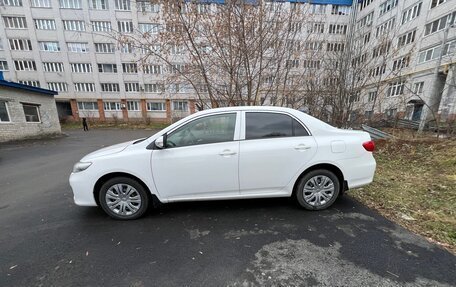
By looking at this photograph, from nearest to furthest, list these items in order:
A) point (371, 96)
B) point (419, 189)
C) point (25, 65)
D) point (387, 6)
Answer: point (419, 189)
point (371, 96)
point (387, 6)
point (25, 65)

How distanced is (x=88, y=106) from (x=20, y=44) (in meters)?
11.9

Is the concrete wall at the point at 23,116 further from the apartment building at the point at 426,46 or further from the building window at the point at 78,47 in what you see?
the apartment building at the point at 426,46

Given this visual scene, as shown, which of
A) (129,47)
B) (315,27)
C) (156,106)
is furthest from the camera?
(156,106)

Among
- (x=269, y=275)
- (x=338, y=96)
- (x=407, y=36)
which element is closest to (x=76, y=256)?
(x=269, y=275)

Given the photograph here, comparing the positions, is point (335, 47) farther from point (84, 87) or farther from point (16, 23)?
point (16, 23)

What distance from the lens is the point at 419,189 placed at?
4.34 metres

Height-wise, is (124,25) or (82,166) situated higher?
(124,25)

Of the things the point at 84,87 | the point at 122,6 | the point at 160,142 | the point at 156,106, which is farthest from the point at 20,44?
the point at 160,142

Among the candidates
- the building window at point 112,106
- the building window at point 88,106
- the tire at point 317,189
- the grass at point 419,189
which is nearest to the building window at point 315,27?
the grass at point 419,189

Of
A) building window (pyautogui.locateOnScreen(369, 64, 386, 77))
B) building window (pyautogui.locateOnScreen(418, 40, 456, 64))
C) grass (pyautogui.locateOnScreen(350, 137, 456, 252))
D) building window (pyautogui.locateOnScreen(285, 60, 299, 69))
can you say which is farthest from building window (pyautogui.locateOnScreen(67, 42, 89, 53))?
building window (pyautogui.locateOnScreen(418, 40, 456, 64))

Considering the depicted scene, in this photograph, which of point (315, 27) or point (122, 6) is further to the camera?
point (122, 6)

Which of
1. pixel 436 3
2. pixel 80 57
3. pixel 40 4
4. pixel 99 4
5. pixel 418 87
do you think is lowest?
pixel 418 87

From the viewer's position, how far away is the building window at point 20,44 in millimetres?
28453

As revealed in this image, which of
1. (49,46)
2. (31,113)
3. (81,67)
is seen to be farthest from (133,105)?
(31,113)
